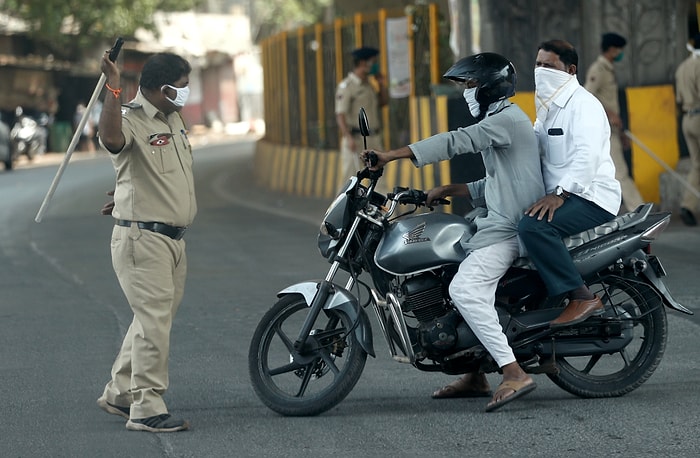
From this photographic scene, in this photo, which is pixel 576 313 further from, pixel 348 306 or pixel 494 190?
pixel 348 306

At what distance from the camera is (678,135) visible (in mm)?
14992

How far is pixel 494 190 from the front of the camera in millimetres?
6148

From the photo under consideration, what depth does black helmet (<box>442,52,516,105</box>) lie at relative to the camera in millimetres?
6023

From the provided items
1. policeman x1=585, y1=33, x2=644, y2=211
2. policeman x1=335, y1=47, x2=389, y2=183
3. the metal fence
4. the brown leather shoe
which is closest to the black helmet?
the brown leather shoe

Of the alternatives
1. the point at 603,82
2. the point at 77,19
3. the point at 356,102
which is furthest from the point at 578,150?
the point at 77,19

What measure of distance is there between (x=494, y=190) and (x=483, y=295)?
51 centimetres

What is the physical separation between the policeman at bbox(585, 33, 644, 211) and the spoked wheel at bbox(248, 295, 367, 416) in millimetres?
7101

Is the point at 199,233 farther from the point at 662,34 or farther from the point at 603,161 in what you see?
the point at 603,161

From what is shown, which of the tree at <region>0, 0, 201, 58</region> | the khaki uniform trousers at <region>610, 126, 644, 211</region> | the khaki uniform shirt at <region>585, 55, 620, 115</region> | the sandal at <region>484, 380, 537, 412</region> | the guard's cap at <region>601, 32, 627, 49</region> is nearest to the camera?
the sandal at <region>484, 380, 537, 412</region>

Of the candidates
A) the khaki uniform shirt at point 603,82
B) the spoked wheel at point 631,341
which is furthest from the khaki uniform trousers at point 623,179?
the spoked wheel at point 631,341

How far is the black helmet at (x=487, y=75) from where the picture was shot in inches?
237

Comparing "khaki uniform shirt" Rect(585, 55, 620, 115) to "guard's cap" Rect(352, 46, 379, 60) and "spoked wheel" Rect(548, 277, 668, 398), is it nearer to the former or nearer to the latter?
"guard's cap" Rect(352, 46, 379, 60)

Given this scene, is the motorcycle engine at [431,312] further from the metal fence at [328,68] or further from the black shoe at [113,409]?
the metal fence at [328,68]

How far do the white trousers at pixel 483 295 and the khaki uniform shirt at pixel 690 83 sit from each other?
25.2 ft
